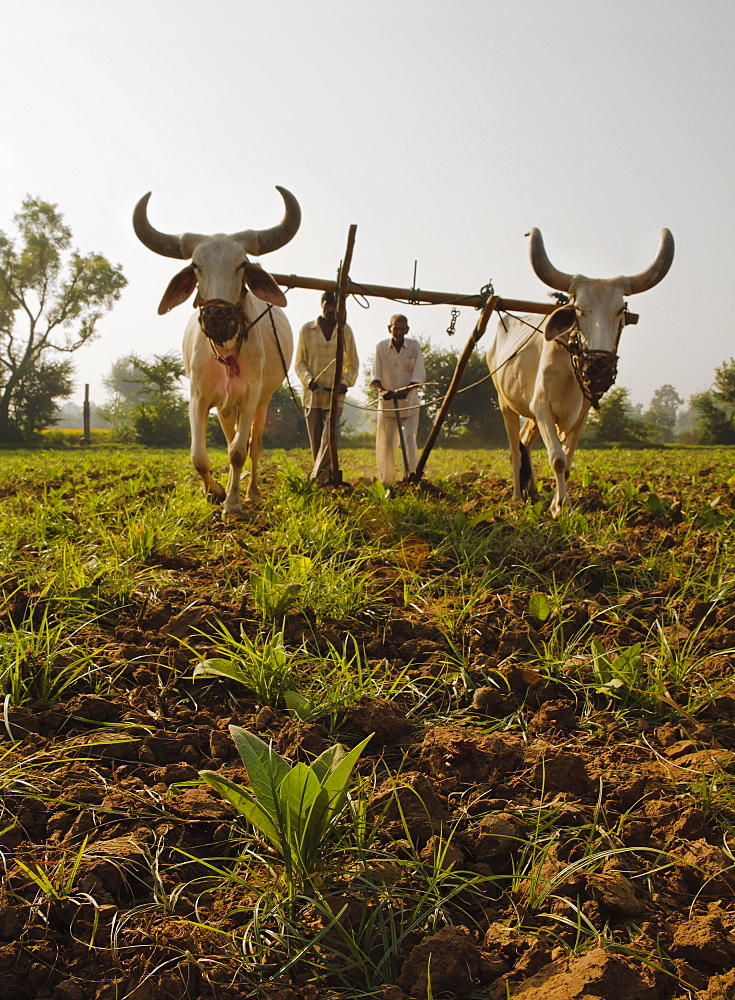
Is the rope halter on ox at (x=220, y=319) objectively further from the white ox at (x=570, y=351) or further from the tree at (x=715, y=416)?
the tree at (x=715, y=416)

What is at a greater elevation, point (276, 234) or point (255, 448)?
point (276, 234)

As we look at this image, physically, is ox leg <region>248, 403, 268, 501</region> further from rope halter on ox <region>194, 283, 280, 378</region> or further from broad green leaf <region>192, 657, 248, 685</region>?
broad green leaf <region>192, 657, 248, 685</region>

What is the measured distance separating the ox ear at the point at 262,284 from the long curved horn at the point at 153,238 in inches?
20.3

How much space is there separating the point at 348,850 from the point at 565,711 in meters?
0.97

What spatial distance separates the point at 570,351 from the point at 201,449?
3084mm

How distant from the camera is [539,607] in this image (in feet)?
9.84

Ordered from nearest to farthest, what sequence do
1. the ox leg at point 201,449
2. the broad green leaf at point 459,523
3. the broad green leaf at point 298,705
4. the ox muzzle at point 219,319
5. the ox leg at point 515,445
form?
the broad green leaf at point 298,705 < the broad green leaf at point 459,523 < the ox muzzle at point 219,319 < the ox leg at point 201,449 < the ox leg at point 515,445

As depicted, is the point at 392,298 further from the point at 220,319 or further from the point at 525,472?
the point at 525,472

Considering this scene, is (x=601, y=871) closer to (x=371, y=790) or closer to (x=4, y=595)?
(x=371, y=790)

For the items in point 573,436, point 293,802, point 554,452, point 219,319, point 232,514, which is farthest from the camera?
point 573,436

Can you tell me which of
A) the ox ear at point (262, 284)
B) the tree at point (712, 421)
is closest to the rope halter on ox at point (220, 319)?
the ox ear at point (262, 284)

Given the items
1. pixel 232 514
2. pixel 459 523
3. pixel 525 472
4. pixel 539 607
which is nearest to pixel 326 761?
pixel 539 607

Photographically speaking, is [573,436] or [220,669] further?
[573,436]

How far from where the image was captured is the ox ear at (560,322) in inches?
213
